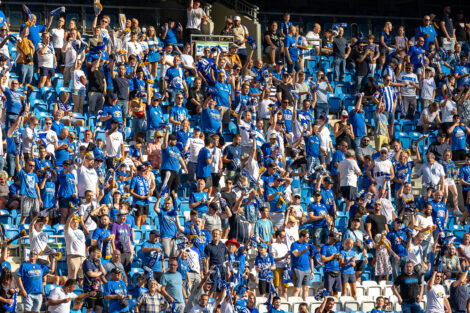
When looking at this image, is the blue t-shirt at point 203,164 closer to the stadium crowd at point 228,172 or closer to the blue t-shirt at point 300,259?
the stadium crowd at point 228,172

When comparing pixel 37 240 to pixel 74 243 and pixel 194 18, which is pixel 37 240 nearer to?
pixel 74 243

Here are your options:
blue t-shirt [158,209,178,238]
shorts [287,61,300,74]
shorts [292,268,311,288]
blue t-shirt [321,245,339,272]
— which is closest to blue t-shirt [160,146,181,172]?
blue t-shirt [158,209,178,238]

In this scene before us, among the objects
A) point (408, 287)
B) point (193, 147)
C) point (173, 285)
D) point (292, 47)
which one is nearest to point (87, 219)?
point (173, 285)

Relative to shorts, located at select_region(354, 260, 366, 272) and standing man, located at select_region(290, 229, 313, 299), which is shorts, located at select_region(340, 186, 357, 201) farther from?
standing man, located at select_region(290, 229, 313, 299)

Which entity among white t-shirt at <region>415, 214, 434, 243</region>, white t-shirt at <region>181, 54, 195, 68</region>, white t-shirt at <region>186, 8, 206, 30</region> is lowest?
white t-shirt at <region>415, 214, 434, 243</region>

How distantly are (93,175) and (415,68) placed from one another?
810 cm

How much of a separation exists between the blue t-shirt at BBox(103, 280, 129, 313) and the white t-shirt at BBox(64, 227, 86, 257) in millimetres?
827

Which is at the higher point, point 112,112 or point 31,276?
point 112,112

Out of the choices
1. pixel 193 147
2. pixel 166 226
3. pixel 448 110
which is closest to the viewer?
pixel 166 226

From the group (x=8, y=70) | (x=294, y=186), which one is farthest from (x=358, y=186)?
(x=8, y=70)

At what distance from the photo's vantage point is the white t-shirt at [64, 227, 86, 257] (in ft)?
57.1

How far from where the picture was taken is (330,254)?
18719 mm

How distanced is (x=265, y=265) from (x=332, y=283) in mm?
1125

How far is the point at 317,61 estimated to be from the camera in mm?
24422
